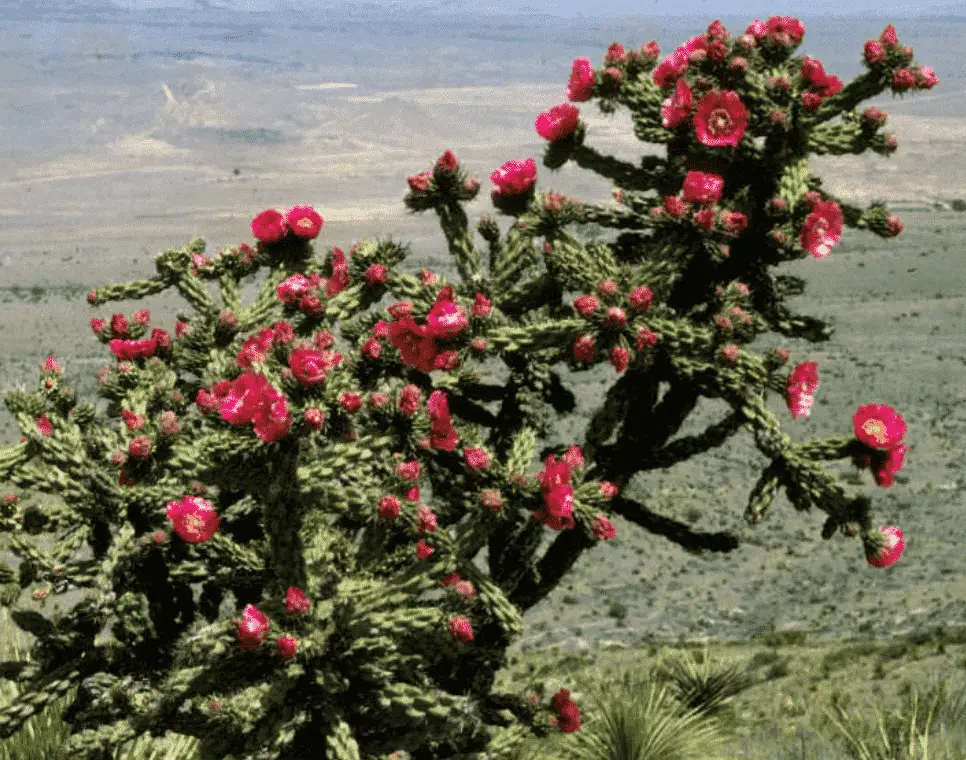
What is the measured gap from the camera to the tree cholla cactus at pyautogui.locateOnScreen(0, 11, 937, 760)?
13.3ft

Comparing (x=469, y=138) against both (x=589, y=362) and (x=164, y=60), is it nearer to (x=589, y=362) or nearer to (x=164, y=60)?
(x=164, y=60)

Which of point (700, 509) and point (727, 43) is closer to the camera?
point (727, 43)

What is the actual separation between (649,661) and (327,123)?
77.4 metres

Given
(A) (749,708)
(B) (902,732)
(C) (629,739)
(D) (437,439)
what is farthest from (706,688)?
(D) (437,439)

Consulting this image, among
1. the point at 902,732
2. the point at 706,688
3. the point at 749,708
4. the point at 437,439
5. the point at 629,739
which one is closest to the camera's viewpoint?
the point at 437,439

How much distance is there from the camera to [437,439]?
4.22 meters

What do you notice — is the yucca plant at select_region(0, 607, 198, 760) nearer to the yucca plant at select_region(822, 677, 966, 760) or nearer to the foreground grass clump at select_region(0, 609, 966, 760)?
the foreground grass clump at select_region(0, 609, 966, 760)

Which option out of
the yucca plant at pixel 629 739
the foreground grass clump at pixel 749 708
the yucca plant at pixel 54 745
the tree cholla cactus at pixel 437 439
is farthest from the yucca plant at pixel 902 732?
the yucca plant at pixel 54 745

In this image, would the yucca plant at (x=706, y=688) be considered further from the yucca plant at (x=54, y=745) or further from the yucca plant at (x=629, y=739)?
the yucca plant at (x=54, y=745)

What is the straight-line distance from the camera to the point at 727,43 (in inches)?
179

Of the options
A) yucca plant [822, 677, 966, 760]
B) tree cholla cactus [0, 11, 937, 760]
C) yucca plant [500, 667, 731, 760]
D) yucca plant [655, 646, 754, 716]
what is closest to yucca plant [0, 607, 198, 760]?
tree cholla cactus [0, 11, 937, 760]

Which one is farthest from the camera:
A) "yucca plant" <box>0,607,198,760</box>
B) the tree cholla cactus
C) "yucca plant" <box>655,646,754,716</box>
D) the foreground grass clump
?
"yucca plant" <box>655,646,754,716</box>

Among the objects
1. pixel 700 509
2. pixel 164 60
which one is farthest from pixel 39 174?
pixel 164 60

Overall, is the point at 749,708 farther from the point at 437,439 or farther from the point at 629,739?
the point at 437,439
